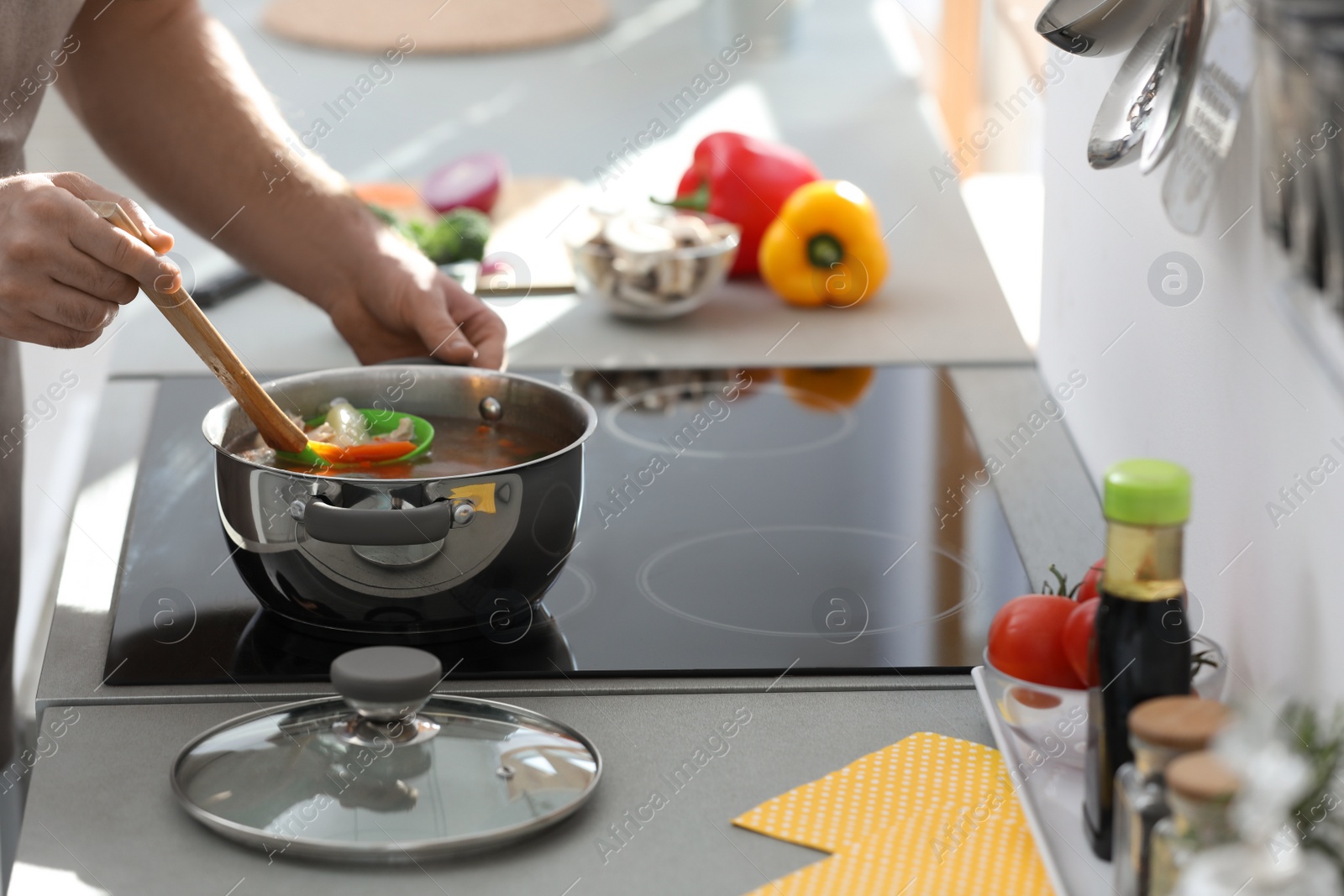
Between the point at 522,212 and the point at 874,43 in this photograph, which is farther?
the point at 874,43

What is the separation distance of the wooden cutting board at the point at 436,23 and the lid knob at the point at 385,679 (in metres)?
2.26

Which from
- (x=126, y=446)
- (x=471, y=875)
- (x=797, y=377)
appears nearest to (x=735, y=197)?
(x=797, y=377)

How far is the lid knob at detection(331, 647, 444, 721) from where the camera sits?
757mm

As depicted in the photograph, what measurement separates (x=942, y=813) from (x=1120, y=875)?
0.16 m

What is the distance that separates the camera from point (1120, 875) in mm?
646

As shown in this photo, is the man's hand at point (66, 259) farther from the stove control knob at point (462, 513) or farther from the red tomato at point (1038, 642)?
the red tomato at point (1038, 642)

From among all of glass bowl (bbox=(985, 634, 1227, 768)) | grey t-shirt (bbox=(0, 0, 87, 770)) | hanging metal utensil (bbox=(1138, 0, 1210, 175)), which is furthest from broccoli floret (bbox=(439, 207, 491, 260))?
glass bowl (bbox=(985, 634, 1227, 768))

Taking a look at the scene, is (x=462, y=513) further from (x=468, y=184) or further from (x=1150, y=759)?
(x=468, y=184)

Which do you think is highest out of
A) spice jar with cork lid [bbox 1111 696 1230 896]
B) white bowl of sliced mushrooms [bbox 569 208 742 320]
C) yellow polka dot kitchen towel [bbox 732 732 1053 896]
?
spice jar with cork lid [bbox 1111 696 1230 896]

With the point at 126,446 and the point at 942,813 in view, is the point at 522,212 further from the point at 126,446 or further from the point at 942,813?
the point at 942,813

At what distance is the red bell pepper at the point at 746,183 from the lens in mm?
1821

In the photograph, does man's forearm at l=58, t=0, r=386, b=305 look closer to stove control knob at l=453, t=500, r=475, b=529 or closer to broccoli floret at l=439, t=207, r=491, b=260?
broccoli floret at l=439, t=207, r=491, b=260

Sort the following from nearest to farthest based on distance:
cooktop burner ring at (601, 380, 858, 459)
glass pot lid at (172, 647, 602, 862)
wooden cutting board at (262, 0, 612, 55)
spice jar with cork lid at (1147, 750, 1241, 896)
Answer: spice jar with cork lid at (1147, 750, 1241, 896), glass pot lid at (172, 647, 602, 862), cooktop burner ring at (601, 380, 858, 459), wooden cutting board at (262, 0, 612, 55)

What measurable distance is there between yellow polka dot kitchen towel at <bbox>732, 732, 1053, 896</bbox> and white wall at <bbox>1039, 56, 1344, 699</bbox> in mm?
156
